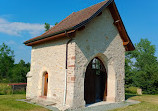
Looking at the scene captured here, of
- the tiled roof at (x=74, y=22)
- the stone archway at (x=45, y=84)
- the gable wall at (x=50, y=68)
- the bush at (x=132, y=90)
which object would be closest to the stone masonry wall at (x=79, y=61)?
the gable wall at (x=50, y=68)

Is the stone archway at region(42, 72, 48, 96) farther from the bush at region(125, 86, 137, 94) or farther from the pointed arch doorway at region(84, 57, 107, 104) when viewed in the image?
the bush at region(125, 86, 137, 94)

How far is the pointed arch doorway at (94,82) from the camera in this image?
8.86 m

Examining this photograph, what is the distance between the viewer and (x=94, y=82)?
932cm

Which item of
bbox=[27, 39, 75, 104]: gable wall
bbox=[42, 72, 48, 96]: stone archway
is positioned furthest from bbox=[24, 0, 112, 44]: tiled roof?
bbox=[42, 72, 48, 96]: stone archway

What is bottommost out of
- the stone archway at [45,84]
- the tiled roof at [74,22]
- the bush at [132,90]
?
the bush at [132,90]

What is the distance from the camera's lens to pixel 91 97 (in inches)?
356

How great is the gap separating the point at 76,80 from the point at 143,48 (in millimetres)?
30048

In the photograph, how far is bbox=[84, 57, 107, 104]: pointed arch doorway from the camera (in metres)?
8.86

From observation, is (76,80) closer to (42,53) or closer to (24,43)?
(42,53)

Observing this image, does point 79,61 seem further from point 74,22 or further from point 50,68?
point 74,22

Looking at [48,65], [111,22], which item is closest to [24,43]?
[48,65]

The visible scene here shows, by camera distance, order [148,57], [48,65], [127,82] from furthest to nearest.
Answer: [148,57] < [127,82] < [48,65]

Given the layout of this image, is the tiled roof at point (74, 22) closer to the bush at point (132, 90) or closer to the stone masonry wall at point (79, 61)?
the stone masonry wall at point (79, 61)

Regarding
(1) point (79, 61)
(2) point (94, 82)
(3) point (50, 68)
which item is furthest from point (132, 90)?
(1) point (79, 61)
